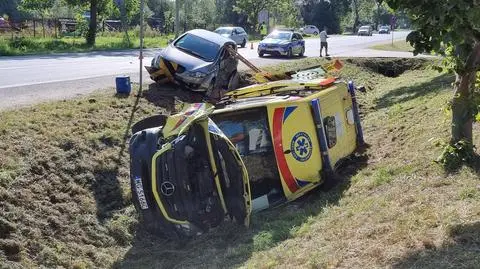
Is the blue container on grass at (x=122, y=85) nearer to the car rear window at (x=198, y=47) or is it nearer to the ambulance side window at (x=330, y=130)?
the car rear window at (x=198, y=47)

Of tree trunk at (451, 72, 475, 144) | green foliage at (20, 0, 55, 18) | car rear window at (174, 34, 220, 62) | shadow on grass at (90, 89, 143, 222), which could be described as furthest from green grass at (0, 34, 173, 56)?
tree trunk at (451, 72, 475, 144)

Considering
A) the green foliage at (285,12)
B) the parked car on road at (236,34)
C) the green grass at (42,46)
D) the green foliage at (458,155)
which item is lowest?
the green foliage at (458,155)

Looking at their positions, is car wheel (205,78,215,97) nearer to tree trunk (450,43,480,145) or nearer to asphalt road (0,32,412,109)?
Result: asphalt road (0,32,412,109)

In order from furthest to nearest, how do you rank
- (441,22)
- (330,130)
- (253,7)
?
1. (253,7)
2. (330,130)
3. (441,22)

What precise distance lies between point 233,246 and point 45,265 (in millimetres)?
2085

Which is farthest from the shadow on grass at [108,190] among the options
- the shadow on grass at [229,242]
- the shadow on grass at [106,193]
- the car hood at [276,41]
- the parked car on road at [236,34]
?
the parked car on road at [236,34]

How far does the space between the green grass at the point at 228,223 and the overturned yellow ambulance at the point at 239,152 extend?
1.14 ft

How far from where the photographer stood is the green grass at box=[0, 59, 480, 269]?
496 centimetres

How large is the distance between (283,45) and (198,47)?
44.4 feet

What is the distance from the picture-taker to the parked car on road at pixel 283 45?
89.9 ft

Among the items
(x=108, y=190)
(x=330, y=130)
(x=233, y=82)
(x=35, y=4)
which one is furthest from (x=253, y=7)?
(x=108, y=190)

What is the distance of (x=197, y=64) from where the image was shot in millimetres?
13656

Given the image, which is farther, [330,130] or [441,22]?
[330,130]

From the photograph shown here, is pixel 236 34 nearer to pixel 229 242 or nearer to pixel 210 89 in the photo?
pixel 210 89
